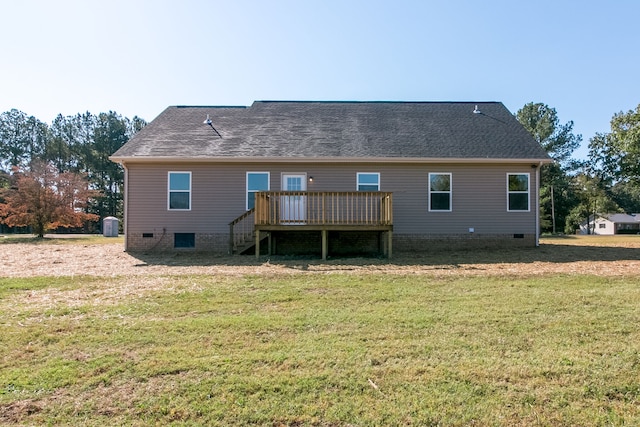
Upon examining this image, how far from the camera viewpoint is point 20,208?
20531 mm

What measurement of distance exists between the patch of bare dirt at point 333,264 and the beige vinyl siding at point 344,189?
125 cm

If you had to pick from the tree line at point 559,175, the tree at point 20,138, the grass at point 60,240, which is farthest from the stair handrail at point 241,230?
the tree at point 20,138

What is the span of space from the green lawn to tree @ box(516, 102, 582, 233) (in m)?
35.6

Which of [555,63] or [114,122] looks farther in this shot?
[114,122]

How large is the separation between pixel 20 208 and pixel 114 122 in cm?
2421

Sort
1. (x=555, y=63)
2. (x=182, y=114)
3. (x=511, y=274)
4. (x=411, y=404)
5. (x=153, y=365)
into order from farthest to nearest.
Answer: (x=182, y=114) < (x=555, y=63) < (x=511, y=274) < (x=153, y=365) < (x=411, y=404)

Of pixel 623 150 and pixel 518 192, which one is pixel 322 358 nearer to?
pixel 518 192

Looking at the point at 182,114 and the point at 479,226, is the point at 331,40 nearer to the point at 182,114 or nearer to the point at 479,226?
the point at 182,114

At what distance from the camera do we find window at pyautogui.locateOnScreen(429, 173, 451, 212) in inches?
489

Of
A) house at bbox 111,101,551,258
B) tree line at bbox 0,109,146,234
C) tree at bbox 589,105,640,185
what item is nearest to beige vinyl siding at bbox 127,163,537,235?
house at bbox 111,101,551,258

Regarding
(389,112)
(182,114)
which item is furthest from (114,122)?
(389,112)

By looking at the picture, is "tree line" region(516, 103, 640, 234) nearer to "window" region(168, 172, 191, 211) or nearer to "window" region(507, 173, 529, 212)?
"window" region(507, 173, 529, 212)

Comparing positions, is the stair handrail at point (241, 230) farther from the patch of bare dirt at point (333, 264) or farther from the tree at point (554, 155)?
the tree at point (554, 155)

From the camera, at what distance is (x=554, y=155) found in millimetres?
36812
